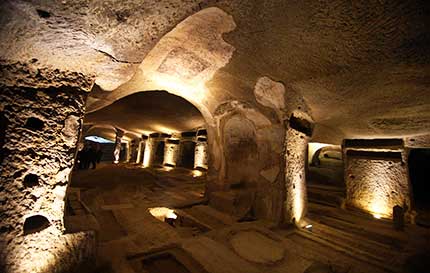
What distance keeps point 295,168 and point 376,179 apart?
305 centimetres

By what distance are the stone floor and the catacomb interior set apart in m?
0.03

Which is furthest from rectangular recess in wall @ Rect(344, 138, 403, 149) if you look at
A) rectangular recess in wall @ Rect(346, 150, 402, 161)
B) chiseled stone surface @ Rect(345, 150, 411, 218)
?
chiseled stone surface @ Rect(345, 150, 411, 218)

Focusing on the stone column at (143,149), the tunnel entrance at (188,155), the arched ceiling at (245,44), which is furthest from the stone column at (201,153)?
the arched ceiling at (245,44)

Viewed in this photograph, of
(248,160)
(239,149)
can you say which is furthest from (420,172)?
(239,149)

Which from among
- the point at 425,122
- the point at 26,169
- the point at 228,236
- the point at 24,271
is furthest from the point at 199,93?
the point at 425,122

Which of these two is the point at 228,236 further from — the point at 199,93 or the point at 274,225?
the point at 199,93

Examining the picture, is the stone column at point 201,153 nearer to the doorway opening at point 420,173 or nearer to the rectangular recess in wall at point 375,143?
the rectangular recess in wall at point 375,143

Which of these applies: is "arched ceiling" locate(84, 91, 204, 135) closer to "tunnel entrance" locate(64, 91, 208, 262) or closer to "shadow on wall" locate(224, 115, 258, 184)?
"tunnel entrance" locate(64, 91, 208, 262)

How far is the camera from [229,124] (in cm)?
476

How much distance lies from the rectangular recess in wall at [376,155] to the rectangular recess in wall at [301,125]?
2.30m

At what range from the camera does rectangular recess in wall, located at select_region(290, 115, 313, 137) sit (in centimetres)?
401

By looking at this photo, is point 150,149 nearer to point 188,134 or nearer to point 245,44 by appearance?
point 188,134

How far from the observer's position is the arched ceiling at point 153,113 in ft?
25.2

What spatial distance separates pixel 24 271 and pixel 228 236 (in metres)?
2.49
